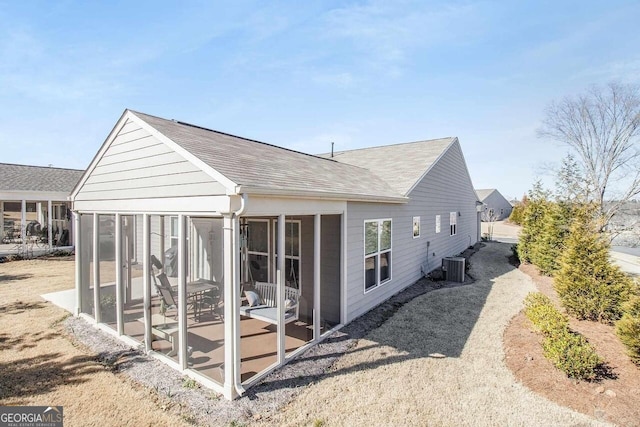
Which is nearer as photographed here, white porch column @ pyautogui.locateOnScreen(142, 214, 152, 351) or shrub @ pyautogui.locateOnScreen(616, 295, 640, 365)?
shrub @ pyautogui.locateOnScreen(616, 295, 640, 365)

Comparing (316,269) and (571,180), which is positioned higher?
(571,180)

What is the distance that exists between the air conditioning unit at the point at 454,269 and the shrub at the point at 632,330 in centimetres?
584

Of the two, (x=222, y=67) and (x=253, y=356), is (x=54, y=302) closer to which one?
(x=253, y=356)

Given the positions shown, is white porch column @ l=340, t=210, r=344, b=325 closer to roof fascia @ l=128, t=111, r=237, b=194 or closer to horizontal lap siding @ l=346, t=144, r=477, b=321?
horizontal lap siding @ l=346, t=144, r=477, b=321

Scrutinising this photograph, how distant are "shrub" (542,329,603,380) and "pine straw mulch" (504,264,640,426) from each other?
0.11 meters

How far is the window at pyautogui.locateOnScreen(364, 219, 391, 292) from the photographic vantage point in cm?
785

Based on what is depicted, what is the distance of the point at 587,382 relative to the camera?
4.64 metres

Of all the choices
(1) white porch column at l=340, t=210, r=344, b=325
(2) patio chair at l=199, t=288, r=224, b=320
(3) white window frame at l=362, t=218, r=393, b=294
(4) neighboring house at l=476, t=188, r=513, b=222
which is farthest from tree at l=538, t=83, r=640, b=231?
(4) neighboring house at l=476, t=188, r=513, b=222

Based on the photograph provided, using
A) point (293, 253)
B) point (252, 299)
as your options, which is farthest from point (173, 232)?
point (293, 253)

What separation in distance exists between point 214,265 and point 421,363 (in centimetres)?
382

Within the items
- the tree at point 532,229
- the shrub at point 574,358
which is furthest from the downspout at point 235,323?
the tree at point 532,229

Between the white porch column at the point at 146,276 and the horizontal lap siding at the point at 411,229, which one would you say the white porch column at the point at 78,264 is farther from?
the horizontal lap siding at the point at 411,229

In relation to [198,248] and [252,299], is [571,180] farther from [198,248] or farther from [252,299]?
[198,248]

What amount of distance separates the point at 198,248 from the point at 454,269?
31.1ft
